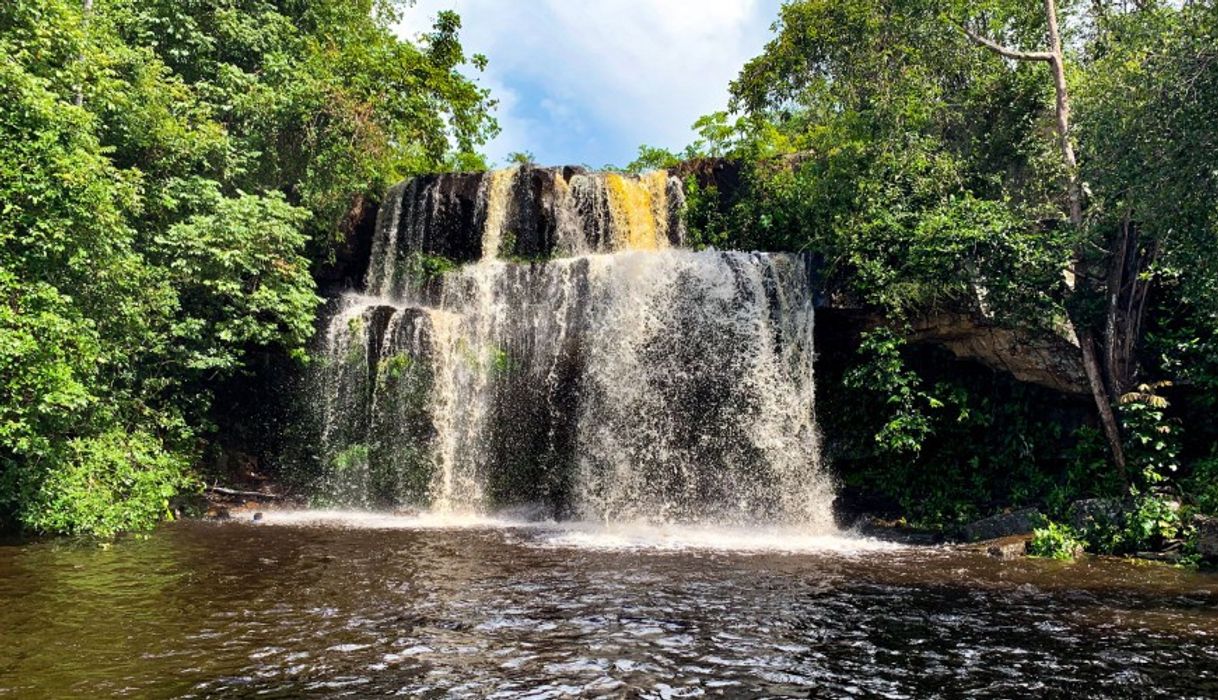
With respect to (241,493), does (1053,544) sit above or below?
below

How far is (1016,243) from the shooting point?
14.9 meters

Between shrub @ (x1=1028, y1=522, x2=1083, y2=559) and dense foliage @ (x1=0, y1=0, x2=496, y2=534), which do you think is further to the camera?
shrub @ (x1=1028, y1=522, x2=1083, y2=559)

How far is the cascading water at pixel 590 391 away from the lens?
1716 cm

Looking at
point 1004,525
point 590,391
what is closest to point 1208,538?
point 1004,525

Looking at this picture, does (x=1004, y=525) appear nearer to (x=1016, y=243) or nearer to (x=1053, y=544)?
(x=1053, y=544)

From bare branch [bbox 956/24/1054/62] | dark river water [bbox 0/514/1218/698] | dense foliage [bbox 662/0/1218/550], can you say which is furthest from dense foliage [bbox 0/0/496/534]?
bare branch [bbox 956/24/1054/62]

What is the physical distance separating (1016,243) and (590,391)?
985 centimetres

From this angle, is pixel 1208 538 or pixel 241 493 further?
pixel 241 493

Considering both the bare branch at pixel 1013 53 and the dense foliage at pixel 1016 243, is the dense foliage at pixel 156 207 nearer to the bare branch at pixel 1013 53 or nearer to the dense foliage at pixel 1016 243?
the dense foliage at pixel 1016 243

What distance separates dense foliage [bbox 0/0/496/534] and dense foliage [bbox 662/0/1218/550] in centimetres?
1280

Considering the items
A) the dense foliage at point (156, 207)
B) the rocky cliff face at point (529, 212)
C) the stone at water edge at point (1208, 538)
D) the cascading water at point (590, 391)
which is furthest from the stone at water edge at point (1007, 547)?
the dense foliage at point (156, 207)

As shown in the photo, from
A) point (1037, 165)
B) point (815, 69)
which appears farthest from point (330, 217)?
point (815, 69)

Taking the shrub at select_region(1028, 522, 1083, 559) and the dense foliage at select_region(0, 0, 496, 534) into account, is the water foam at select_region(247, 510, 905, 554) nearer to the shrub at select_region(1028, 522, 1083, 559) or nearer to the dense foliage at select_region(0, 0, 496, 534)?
the shrub at select_region(1028, 522, 1083, 559)

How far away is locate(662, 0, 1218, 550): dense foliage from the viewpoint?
1242 cm
